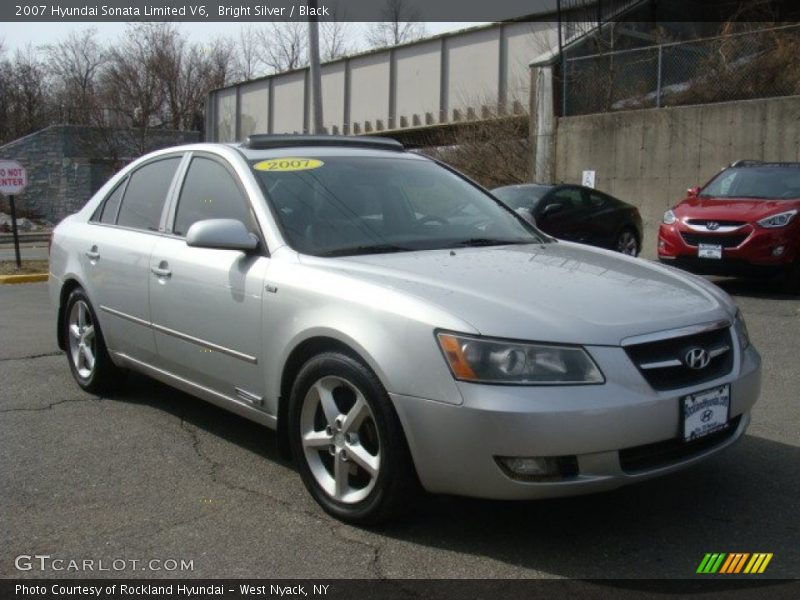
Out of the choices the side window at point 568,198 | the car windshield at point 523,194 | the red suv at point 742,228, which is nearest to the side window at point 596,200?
the side window at point 568,198

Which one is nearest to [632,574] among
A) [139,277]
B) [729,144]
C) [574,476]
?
[574,476]

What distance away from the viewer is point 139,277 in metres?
4.87

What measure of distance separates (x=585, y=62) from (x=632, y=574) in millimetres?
17758

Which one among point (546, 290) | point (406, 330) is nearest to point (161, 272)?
point (406, 330)

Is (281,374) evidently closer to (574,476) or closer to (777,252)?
(574,476)

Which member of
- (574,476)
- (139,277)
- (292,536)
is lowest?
(292,536)

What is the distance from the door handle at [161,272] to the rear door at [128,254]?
9cm

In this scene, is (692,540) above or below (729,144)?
below

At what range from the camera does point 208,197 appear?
15.3 feet

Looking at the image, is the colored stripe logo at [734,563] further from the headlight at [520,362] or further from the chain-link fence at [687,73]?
the chain-link fence at [687,73]

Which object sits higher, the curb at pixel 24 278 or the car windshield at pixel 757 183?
the car windshield at pixel 757 183

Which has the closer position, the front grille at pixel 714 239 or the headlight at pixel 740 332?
the headlight at pixel 740 332

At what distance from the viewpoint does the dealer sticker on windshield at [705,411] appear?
325 cm

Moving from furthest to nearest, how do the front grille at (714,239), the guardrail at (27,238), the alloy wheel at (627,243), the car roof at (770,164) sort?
the guardrail at (27,238), the alloy wheel at (627,243), the car roof at (770,164), the front grille at (714,239)
